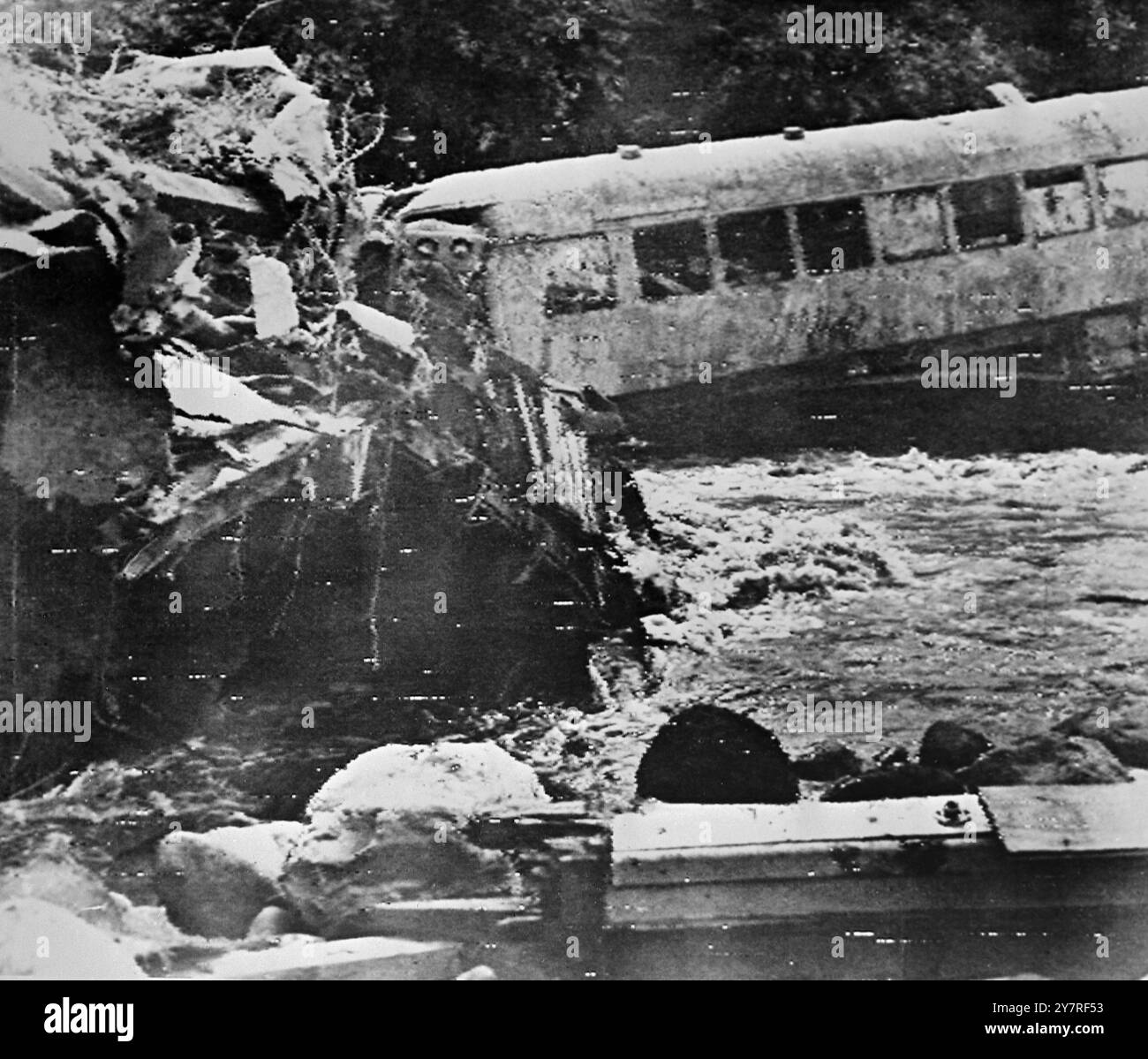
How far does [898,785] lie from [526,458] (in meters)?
1.05

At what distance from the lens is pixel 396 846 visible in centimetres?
287

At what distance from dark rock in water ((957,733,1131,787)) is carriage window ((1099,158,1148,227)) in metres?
1.11

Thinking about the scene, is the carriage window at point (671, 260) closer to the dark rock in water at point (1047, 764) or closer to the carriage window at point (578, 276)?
the carriage window at point (578, 276)

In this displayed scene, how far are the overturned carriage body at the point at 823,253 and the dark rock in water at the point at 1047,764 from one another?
78cm

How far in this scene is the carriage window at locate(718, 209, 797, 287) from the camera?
2896mm

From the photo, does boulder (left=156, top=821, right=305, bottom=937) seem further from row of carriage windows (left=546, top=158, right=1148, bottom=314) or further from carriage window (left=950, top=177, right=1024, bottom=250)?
carriage window (left=950, top=177, right=1024, bottom=250)

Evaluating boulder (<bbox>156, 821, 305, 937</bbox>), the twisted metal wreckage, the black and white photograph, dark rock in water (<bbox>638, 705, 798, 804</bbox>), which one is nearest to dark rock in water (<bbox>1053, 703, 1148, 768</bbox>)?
the black and white photograph

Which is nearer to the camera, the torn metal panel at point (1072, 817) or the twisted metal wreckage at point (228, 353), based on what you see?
the torn metal panel at point (1072, 817)

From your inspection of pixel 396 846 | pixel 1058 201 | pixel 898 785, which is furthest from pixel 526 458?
pixel 1058 201

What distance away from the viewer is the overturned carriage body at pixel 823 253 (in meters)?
2.89

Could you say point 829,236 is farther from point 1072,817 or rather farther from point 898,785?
point 1072,817

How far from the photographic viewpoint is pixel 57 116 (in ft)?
9.61

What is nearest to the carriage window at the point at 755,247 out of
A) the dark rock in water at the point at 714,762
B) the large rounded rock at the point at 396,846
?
the dark rock in water at the point at 714,762

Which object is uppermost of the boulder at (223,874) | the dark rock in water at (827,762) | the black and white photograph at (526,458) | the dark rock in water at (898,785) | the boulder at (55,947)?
the black and white photograph at (526,458)
